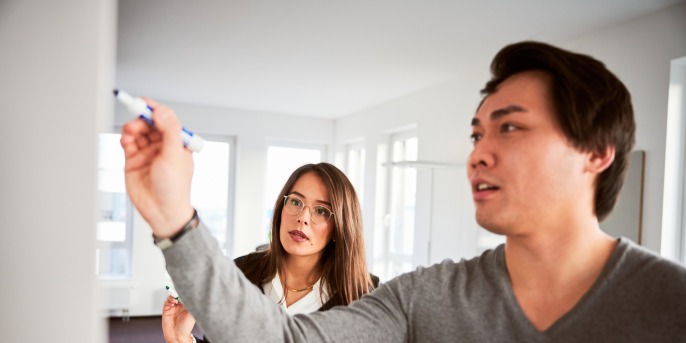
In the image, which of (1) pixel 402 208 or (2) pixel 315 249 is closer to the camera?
(2) pixel 315 249

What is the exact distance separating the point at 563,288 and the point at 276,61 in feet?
13.3

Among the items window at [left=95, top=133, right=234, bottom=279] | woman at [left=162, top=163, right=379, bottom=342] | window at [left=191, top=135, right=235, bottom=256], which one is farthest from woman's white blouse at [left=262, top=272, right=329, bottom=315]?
window at [left=191, top=135, right=235, bottom=256]

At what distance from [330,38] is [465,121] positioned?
1598 millimetres

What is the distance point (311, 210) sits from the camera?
197 cm

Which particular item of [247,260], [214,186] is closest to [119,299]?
[214,186]

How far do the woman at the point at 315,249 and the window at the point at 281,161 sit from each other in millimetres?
5774

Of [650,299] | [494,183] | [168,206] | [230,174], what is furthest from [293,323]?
[230,174]

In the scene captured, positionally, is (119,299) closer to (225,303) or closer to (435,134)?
(435,134)

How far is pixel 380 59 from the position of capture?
4484 mm

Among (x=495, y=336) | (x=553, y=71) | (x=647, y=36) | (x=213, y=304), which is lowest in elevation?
(x=495, y=336)

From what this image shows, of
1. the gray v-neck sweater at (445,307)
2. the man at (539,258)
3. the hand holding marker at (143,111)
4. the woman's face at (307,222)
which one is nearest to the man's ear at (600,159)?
the man at (539,258)

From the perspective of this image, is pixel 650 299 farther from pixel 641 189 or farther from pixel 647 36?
pixel 647 36

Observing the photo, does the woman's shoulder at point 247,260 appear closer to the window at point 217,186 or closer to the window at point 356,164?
the window at point 356,164

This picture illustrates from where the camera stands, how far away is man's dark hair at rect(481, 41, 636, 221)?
1025mm
